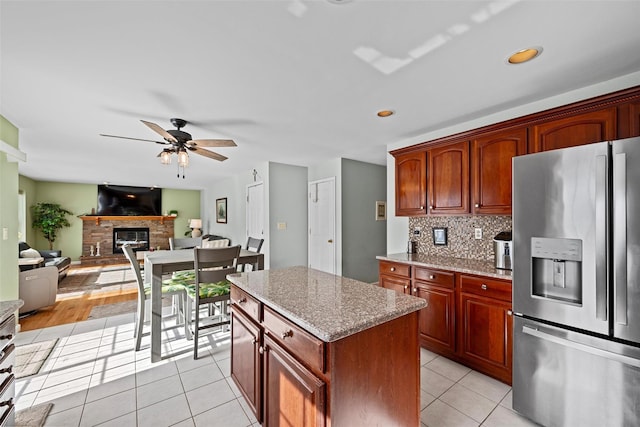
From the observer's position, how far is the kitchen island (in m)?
1.10

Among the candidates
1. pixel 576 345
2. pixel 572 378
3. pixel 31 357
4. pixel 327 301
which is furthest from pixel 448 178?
pixel 31 357

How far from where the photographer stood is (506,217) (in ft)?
8.84

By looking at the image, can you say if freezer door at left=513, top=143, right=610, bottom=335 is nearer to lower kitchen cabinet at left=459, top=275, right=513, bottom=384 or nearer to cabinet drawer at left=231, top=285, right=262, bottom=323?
lower kitchen cabinet at left=459, top=275, right=513, bottom=384

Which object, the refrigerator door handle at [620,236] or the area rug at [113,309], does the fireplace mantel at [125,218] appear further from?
the refrigerator door handle at [620,236]

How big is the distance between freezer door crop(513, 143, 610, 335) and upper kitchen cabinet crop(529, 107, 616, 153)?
653 millimetres

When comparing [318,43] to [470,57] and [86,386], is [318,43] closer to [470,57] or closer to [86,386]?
[470,57]

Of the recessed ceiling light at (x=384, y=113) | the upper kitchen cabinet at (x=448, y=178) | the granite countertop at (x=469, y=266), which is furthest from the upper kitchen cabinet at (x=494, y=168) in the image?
the recessed ceiling light at (x=384, y=113)

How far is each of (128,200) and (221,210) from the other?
335 centimetres

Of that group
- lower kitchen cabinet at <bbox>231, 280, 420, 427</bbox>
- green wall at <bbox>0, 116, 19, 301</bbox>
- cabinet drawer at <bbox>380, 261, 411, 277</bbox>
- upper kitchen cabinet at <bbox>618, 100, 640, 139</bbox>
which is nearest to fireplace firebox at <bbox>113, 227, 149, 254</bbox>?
green wall at <bbox>0, 116, 19, 301</bbox>

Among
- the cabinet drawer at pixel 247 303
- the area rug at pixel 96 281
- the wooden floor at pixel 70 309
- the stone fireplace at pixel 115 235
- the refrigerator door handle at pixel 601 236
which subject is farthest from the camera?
the stone fireplace at pixel 115 235

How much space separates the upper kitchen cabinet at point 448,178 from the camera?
9.00 ft

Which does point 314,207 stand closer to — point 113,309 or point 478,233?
point 478,233

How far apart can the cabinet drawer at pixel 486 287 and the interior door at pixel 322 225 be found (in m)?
2.57

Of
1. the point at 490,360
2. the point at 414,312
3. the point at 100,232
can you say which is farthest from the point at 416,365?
the point at 100,232
